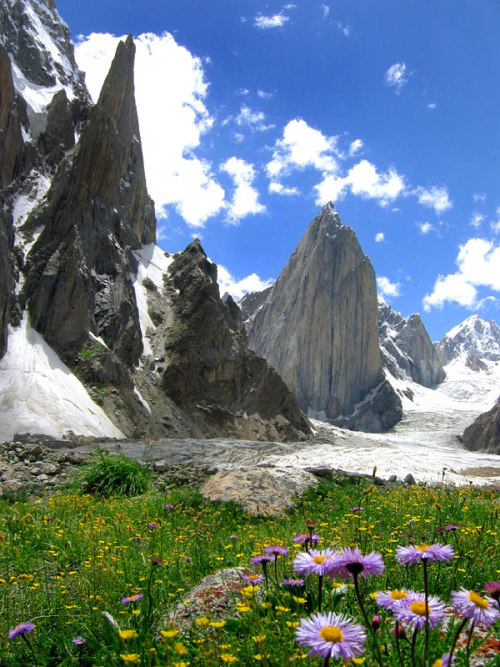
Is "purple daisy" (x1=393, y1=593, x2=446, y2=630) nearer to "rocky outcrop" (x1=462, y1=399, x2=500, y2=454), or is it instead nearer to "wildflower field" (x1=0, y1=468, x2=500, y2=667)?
"wildflower field" (x1=0, y1=468, x2=500, y2=667)

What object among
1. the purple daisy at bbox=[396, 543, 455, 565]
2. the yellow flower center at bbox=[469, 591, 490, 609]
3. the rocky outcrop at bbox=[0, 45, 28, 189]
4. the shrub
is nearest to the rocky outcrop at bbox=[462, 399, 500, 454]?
the rocky outcrop at bbox=[0, 45, 28, 189]

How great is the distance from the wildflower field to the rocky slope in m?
22.5

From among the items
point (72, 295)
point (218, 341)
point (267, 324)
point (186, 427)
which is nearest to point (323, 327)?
point (267, 324)

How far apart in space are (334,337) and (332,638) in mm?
146282

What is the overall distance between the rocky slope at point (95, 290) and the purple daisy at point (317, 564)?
1030 inches

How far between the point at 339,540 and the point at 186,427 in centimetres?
4353

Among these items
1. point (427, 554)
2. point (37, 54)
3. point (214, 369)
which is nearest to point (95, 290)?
point (214, 369)

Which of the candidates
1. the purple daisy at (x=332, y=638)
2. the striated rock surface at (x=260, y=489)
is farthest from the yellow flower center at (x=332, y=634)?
the striated rock surface at (x=260, y=489)

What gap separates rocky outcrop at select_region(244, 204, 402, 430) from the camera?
145125 millimetres

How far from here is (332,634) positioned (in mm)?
1487

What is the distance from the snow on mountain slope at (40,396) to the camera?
2620cm

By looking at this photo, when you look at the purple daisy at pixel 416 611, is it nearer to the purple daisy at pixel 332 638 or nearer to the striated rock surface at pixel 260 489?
the purple daisy at pixel 332 638

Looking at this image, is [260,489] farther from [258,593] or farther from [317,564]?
[317,564]

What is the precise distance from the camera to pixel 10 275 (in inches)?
1372
